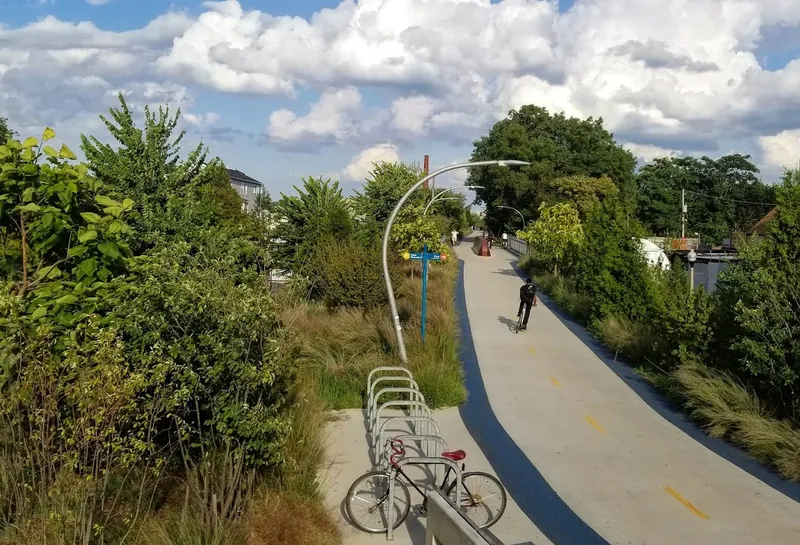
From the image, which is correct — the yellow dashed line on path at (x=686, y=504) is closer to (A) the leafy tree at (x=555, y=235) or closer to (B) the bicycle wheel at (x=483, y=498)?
(B) the bicycle wheel at (x=483, y=498)

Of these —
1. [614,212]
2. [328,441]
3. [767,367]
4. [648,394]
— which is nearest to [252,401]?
[328,441]

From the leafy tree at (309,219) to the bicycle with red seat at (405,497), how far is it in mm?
18589

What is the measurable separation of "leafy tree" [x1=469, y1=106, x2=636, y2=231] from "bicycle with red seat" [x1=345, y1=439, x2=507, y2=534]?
203 feet

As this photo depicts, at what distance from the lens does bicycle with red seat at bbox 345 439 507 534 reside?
7910 millimetres

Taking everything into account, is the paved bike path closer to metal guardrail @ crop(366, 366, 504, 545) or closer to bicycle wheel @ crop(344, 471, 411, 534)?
metal guardrail @ crop(366, 366, 504, 545)

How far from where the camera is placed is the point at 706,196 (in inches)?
3430

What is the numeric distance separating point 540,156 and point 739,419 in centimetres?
6664

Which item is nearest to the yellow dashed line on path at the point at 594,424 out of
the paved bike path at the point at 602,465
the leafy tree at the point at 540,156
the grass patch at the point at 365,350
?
the paved bike path at the point at 602,465

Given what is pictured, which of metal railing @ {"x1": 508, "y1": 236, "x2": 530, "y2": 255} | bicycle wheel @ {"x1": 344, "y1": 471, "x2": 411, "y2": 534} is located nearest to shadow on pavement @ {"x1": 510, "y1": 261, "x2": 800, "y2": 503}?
bicycle wheel @ {"x1": 344, "y1": 471, "x2": 411, "y2": 534}

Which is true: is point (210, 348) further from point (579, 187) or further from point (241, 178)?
point (241, 178)

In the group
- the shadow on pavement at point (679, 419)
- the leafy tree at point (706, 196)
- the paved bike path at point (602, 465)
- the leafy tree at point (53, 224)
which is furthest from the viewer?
the leafy tree at point (706, 196)

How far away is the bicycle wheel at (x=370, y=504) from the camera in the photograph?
7.91m

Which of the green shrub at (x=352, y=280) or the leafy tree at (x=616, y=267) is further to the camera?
the green shrub at (x=352, y=280)

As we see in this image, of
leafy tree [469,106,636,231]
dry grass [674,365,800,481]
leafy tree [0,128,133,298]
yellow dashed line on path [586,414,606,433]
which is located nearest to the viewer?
leafy tree [0,128,133,298]
